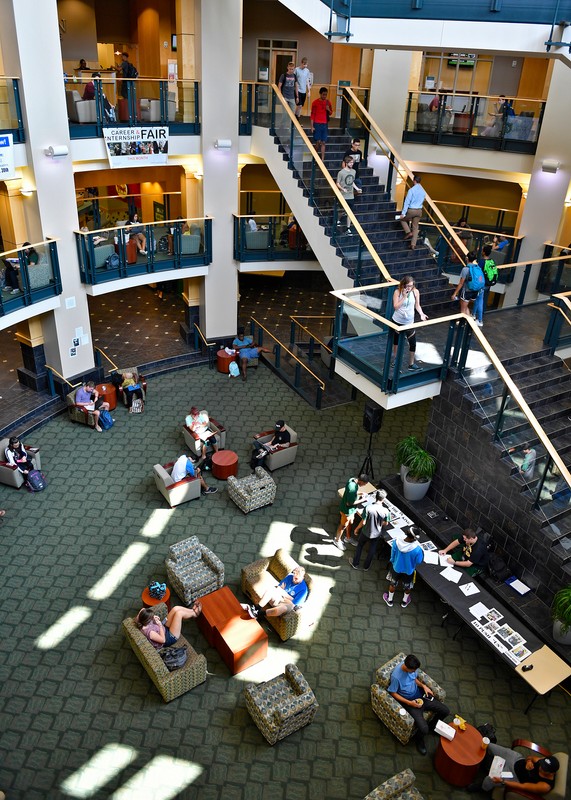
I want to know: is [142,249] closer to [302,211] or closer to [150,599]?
[302,211]

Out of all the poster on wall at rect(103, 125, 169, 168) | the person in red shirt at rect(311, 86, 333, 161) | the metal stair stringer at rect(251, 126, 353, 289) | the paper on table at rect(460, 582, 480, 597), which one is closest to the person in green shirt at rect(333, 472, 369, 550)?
the paper on table at rect(460, 582, 480, 597)

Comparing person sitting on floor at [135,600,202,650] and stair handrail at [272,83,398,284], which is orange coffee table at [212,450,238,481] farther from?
stair handrail at [272,83,398,284]

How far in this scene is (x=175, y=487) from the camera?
37.8ft

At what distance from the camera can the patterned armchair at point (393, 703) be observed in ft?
25.8

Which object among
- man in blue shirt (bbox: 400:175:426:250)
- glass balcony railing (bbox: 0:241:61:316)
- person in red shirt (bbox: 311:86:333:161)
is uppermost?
person in red shirt (bbox: 311:86:333:161)

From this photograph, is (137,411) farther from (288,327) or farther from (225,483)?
(288,327)

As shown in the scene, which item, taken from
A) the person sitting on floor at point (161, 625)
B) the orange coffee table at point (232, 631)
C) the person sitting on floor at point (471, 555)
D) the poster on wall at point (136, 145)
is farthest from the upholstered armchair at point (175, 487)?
the poster on wall at point (136, 145)

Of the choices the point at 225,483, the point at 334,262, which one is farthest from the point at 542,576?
the point at 334,262

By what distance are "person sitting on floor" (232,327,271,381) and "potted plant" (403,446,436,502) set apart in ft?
19.8

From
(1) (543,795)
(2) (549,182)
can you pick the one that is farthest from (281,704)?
(2) (549,182)

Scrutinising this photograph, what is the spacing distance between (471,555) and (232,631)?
3.82m

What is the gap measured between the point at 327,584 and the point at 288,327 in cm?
1021

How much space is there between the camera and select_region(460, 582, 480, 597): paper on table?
9.55m

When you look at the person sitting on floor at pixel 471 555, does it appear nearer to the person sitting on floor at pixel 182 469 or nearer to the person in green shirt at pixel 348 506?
the person in green shirt at pixel 348 506
